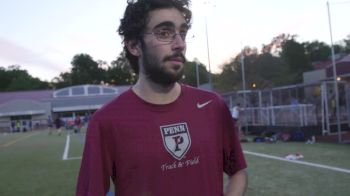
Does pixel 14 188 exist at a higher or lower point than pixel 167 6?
lower

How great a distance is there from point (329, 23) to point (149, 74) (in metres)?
15.8

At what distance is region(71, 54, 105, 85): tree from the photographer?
131 metres

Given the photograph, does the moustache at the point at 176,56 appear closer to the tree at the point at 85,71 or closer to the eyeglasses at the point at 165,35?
the eyeglasses at the point at 165,35

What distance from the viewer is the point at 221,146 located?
2.47 metres

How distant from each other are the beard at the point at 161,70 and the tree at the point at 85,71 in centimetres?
13057

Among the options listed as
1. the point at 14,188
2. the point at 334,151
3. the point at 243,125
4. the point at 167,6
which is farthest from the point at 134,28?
the point at 243,125

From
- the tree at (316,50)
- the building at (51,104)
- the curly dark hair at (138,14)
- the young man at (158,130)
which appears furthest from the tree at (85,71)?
the young man at (158,130)

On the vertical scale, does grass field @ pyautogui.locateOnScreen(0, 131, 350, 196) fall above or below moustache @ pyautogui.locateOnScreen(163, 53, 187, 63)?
below

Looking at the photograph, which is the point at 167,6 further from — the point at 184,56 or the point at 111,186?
the point at 111,186

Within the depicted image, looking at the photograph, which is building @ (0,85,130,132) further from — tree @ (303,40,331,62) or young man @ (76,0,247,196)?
young man @ (76,0,247,196)

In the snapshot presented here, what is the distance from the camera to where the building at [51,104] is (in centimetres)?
8325

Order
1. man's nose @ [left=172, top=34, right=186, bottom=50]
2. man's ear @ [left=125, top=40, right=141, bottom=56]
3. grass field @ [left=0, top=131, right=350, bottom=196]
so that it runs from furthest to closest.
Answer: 1. grass field @ [left=0, top=131, right=350, bottom=196]
2. man's ear @ [left=125, top=40, right=141, bottom=56]
3. man's nose @ [left=172, top=34, right=186, bottom=50]

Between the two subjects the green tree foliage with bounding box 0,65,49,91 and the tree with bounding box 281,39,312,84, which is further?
the green tree foliage with bounding box 0,65,49,91

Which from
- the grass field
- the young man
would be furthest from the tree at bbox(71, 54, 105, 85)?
the young man
